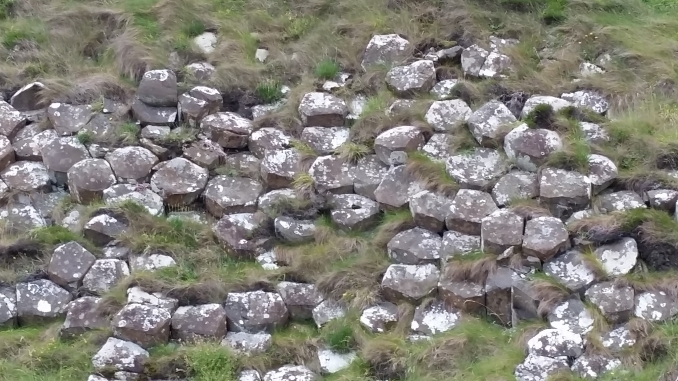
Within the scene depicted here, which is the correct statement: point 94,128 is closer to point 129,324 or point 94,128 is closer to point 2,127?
point 2,127

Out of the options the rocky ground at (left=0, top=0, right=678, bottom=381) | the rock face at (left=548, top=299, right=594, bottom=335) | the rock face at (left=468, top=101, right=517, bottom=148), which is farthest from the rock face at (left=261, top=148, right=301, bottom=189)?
the rock face at (left=548, top=299, right=594, bottom=335)

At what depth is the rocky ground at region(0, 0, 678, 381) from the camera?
6.14 m

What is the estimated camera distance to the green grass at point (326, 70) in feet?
26.7

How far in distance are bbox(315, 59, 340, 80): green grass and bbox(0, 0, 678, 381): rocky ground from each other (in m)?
0.02

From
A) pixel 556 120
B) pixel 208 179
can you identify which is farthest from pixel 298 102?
pixel 556 120

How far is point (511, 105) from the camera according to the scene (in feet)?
24.6

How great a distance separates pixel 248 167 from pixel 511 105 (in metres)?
2.42

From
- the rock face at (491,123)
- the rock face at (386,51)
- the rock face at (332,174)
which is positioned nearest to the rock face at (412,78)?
the rock face at (386,51)

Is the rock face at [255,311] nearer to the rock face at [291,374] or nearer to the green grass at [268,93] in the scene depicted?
the rock face at [291,374]

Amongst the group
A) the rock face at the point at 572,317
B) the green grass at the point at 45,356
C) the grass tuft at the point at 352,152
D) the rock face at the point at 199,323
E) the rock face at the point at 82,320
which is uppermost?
the grass tuft at the point at 352,152

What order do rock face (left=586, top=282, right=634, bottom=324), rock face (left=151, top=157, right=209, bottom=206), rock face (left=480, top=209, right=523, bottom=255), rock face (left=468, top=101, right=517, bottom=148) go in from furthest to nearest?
rock face (left=151, top=157, right=209, bottom=206), rock face (left=468, top=101, right=517, bottom=148), rock face (left=480, top=209, right=523, bottom=255), rock face (left=586, top=282, right=634, bottom=324)

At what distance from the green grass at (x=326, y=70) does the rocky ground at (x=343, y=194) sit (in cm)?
2

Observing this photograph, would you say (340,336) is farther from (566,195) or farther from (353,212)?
(566,195)

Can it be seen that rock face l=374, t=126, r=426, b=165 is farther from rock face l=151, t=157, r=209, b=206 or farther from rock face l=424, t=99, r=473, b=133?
rock face l=151, t=157, r=209, b=206
